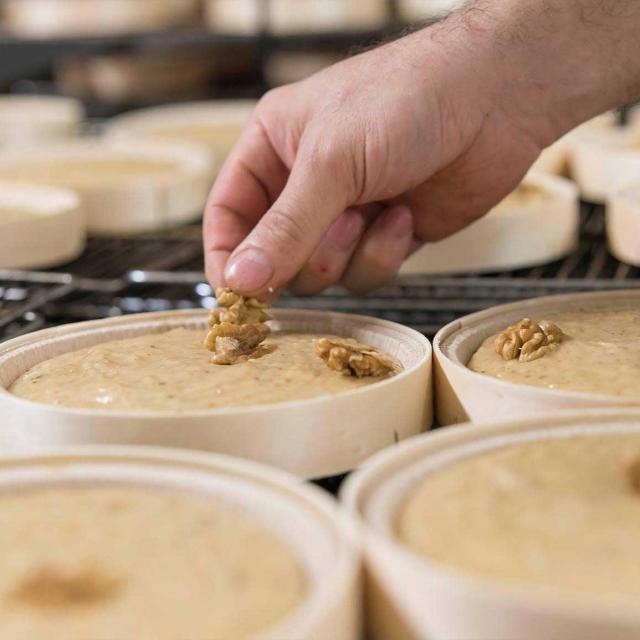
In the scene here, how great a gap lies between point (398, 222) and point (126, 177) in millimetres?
1534

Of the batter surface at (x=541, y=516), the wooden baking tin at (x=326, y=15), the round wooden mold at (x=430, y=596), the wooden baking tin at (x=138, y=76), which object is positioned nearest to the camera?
the round wooden mold at (x=430, y=596)

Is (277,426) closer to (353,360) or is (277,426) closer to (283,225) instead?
(353,360)

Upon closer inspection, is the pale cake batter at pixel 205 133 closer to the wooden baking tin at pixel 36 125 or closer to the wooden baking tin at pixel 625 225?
the wooden baking tin at pixel 36 125

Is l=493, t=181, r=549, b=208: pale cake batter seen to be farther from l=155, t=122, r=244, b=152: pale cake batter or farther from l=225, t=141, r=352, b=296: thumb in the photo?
l=155, t=122, r=244, b=152: pale cake batter

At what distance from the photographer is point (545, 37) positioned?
78.7 inches

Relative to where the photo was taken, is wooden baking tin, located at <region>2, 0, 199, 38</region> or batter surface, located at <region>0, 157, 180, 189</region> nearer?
batter surface, located at <region>0, 157, 180, 189</region>

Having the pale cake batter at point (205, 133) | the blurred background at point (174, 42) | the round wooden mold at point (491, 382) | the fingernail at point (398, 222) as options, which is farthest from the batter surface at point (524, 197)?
the blurred background at point (174, 42)

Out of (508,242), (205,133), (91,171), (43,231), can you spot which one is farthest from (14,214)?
(205,133)

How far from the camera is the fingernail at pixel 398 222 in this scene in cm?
224

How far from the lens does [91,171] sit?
12.0ft

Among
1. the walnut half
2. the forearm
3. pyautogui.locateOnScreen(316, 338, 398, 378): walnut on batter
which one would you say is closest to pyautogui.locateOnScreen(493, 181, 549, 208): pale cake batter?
the forearm

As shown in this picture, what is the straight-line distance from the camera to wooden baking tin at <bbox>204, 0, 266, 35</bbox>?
5707 millimetres

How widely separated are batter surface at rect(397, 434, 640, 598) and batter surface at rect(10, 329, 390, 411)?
41 centimetres

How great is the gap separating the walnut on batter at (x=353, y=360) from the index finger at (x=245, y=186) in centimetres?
55
